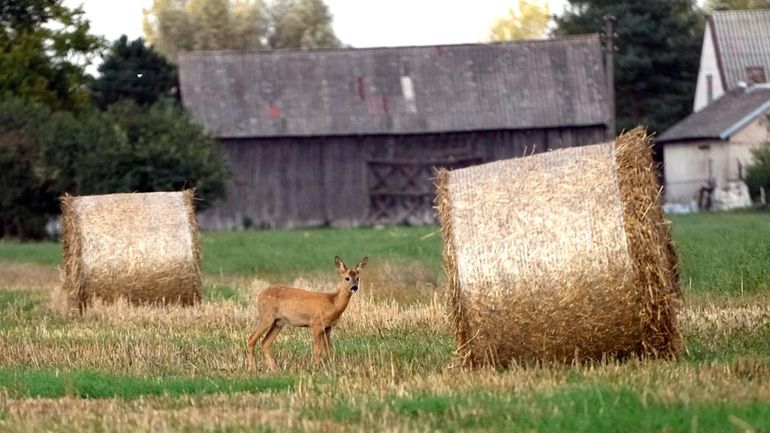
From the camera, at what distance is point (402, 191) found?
58875 millimetres

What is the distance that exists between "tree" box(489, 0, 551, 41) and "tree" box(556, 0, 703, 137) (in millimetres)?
24520

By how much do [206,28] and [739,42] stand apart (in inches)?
1396

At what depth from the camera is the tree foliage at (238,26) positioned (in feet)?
304

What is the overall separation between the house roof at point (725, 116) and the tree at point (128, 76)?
20962 millimetres

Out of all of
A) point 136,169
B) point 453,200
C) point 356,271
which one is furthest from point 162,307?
point 136,169

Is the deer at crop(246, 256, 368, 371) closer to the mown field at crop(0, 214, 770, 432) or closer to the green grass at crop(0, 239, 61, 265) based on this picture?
the mown field at crop(0, 214, 770, 432)

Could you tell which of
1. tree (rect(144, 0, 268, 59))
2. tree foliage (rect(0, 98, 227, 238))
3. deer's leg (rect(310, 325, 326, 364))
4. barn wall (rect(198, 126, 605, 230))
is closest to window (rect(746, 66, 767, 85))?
barn wall (rect(198, 126, 605, 230))

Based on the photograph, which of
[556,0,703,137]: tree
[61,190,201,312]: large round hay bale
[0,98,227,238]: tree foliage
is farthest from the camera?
[556,0,703,137]: tree

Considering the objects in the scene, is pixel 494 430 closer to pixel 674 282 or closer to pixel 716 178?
pixel 674 282

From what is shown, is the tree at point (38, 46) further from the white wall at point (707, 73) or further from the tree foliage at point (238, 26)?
the tree foliage at point (238, 26)

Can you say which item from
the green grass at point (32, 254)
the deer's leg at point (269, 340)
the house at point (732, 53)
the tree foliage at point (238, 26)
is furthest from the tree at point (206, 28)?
the deer's leg at point (269, 340)

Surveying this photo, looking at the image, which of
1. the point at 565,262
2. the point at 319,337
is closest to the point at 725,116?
the point at 319,337

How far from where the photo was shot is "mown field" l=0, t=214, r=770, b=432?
10258 mm

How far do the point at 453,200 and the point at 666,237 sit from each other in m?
1.84
